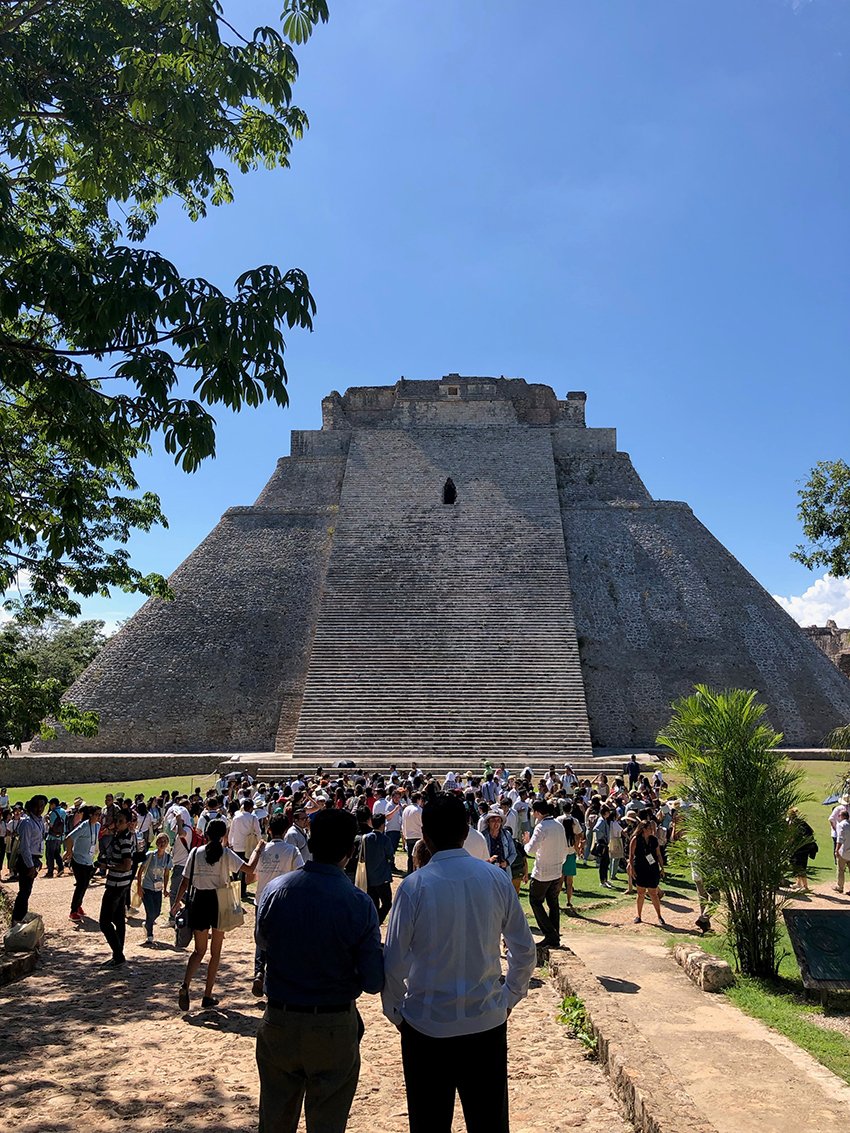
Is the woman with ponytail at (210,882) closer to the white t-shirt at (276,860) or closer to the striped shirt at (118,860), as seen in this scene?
the white t-shirt at (276,860)

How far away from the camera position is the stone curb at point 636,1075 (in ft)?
11.6

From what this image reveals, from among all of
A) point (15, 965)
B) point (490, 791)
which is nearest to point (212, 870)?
point (15, 965)

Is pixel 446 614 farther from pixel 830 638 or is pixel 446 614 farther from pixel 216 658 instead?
pixel 830 638

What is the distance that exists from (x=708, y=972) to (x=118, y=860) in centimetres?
481

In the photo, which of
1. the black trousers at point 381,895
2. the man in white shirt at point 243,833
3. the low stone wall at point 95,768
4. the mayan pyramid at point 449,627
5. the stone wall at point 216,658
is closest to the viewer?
the black trousers at point 381,895

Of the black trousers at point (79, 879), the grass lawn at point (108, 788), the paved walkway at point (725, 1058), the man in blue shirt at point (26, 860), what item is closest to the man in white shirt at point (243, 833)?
the black trousers at point (79, 879)

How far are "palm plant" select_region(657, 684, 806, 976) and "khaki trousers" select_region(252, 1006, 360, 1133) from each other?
4.99m

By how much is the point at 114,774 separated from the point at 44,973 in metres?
15.2

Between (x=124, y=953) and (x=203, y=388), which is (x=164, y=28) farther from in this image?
(x=124, y=953)

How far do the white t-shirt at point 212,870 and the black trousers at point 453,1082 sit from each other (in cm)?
347

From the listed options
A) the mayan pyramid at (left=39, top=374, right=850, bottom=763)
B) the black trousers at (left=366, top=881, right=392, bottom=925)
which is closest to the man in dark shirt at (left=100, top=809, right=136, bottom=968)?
the black trousers at (left=366, top=881, right=392, bottom=925)

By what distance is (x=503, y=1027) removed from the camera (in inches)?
112

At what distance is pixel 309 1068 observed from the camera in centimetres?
291

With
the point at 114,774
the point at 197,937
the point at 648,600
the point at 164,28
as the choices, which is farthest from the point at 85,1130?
the point at 648,600
